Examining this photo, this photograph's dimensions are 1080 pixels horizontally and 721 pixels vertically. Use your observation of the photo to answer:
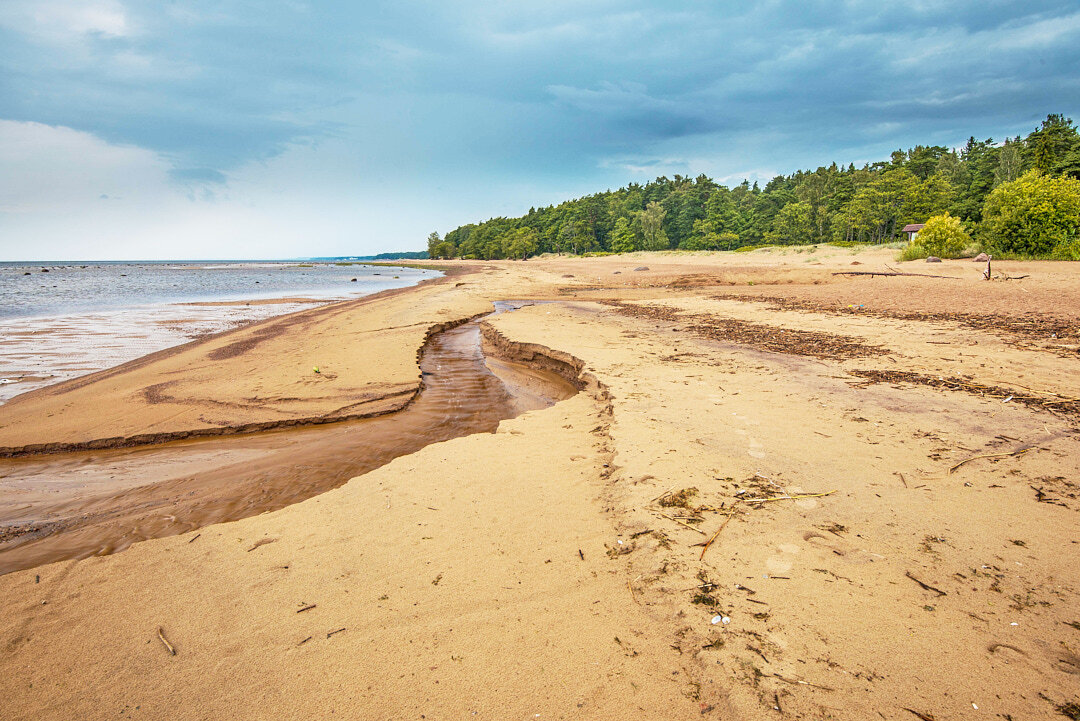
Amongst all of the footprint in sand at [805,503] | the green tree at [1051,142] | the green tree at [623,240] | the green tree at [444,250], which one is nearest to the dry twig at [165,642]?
the footprint in sand at [805,503]

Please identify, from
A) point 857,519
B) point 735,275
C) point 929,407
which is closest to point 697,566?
point 857,519

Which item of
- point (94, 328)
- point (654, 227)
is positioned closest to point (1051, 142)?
point (654, 227)

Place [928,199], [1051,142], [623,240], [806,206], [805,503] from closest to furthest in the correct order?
[805,503] < [1051,142] < [928,199] < [806,206] < [623,240]

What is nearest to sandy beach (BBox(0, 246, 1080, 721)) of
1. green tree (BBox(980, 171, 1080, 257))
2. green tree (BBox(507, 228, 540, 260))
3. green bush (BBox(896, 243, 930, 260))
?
green tree (BBox(980, 171, 1080, 257))

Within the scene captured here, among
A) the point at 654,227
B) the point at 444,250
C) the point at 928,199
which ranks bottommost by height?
the point at 928,199

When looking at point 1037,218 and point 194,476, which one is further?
point 1037,218

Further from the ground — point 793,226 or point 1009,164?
point 1009,164

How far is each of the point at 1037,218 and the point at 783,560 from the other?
26523 mm

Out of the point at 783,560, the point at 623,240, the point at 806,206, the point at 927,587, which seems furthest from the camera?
the point at 623,240

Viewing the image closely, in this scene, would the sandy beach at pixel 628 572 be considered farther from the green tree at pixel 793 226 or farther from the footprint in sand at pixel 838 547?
the green tree at pixel 793 226

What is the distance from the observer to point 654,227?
71688mm

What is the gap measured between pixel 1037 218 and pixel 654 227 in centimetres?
5486

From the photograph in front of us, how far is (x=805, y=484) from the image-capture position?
343 cm

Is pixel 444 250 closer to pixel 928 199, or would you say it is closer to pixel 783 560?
pixel 928 199
